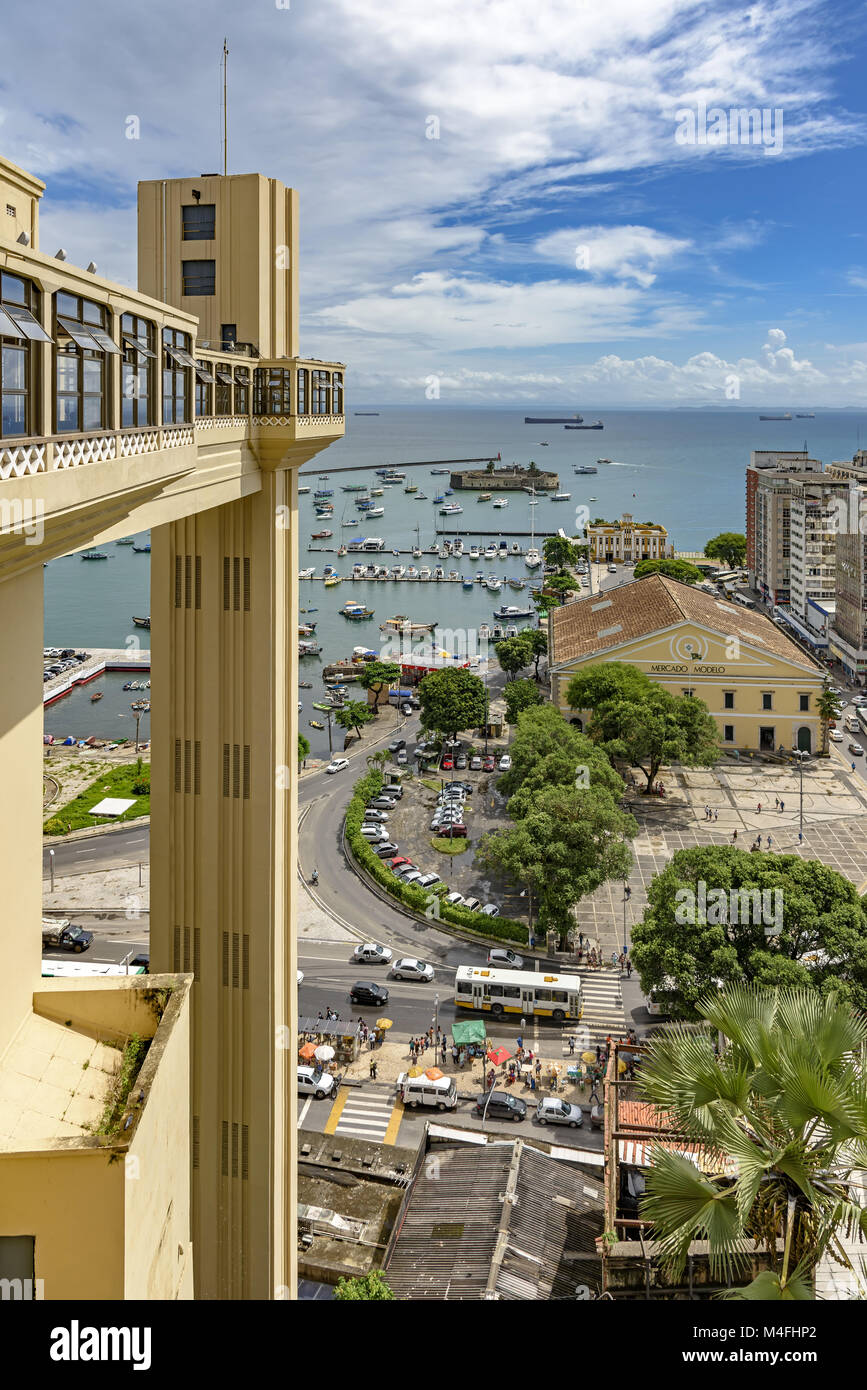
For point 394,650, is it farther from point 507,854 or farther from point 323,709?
point 507,854

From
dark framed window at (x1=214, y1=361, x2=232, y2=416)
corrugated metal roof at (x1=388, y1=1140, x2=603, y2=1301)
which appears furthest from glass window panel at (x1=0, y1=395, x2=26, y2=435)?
corrugated metal roof at (x1=388, y1=1140, x2=603, y2=1301)

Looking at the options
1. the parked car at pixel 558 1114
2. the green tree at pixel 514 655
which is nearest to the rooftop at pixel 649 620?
the green tree at pixel 514 655

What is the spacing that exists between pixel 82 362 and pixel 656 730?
1727 inches

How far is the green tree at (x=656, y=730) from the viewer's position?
4797 centimetres

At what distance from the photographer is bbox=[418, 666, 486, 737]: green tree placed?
56.7 metres

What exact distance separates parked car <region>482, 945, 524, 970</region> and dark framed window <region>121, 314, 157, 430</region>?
28456 mm

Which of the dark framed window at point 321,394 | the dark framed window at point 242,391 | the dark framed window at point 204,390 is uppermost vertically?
the dark framed window at point 321,394

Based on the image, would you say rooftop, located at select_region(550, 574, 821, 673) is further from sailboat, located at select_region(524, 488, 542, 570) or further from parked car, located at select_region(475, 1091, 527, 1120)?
sailboat, located at select_region(524, 488, 542, 570)

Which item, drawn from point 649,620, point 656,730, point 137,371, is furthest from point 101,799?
point 137,371

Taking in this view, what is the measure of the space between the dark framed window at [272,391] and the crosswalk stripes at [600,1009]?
22510mm

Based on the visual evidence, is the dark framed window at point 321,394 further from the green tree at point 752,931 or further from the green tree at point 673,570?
the green tree at point 673,570

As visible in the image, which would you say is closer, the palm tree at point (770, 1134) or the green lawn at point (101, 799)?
the palm tree at point (770, 1134)

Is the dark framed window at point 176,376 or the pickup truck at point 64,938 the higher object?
the dark framed window at point 176,376

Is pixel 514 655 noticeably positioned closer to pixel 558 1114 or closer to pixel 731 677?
pixel 731 677
